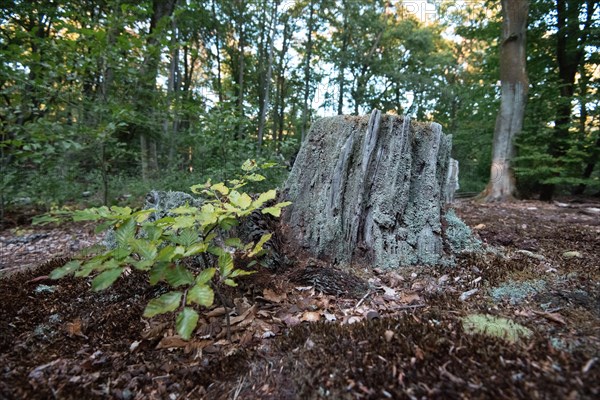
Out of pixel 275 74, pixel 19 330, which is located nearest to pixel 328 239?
pixel 19 330

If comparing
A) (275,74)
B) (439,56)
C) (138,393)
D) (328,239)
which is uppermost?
(439,56)

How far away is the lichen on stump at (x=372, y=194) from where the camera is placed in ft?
8.74

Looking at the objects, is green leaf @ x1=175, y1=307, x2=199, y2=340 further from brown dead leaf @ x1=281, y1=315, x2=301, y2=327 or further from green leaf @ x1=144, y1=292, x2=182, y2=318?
brown dead leaf @ x1=281, y1=315, x2=301, y2=327

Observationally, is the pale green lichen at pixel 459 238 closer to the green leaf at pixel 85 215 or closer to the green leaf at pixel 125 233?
the green leaf at pixel 125 233

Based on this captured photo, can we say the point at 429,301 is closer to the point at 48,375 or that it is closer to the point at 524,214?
the point at 48,375

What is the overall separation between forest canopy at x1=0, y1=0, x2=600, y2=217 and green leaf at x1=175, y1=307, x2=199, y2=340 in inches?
137

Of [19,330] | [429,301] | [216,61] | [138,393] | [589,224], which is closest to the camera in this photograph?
[138,393]

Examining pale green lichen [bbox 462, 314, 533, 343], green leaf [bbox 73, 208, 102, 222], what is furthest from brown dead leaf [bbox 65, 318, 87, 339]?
pale green lichen [bbox 462, 314, 533, 343]

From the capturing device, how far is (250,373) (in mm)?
1402

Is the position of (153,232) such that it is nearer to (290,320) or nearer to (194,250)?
(194,250)

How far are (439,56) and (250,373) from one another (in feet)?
77.2

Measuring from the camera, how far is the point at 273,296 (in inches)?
81.0

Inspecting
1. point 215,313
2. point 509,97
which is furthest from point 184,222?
point 509,97

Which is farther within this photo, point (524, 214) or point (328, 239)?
point (524, 214)
